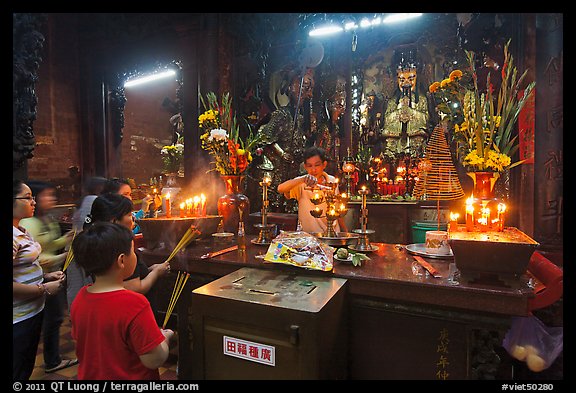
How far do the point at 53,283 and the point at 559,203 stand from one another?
4887mm

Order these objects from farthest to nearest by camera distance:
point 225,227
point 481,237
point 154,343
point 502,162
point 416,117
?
point 416,117 → point 225,227 → point 502,162 → point 481,237 → point 154,343

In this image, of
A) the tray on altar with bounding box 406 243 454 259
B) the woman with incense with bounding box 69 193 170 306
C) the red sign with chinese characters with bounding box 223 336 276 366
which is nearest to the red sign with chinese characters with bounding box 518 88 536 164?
the tray on altar with bounding box 406 243 454 259

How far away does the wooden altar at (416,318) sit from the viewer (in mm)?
1861

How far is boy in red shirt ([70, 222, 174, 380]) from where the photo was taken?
1.52m

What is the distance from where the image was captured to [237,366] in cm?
183

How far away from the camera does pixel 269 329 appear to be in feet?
5.76

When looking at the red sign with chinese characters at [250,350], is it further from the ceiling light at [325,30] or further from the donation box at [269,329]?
the ceiling light at [325,30]

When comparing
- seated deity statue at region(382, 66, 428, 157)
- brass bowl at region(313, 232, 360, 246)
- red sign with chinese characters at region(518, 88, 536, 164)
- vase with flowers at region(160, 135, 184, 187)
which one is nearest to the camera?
brass bowl at region(313, 232, 360, 246)

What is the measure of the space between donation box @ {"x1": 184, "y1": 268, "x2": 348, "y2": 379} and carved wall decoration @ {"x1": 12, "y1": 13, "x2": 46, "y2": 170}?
409 cm

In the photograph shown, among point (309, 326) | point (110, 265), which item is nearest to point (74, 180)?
point (110, 265)

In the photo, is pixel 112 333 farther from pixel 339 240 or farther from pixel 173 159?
pixel 173 159

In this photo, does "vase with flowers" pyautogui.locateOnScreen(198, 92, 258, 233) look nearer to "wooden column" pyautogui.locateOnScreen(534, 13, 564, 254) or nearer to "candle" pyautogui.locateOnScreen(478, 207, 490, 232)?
"candle" pyautogui.locateOnScreen(478, 207, 490, 232)

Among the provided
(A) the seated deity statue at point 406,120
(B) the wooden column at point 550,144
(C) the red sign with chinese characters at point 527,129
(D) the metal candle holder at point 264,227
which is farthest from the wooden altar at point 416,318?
(A) the seated deity statue at point 406,120

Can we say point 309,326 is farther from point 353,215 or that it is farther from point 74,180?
point 74,180
